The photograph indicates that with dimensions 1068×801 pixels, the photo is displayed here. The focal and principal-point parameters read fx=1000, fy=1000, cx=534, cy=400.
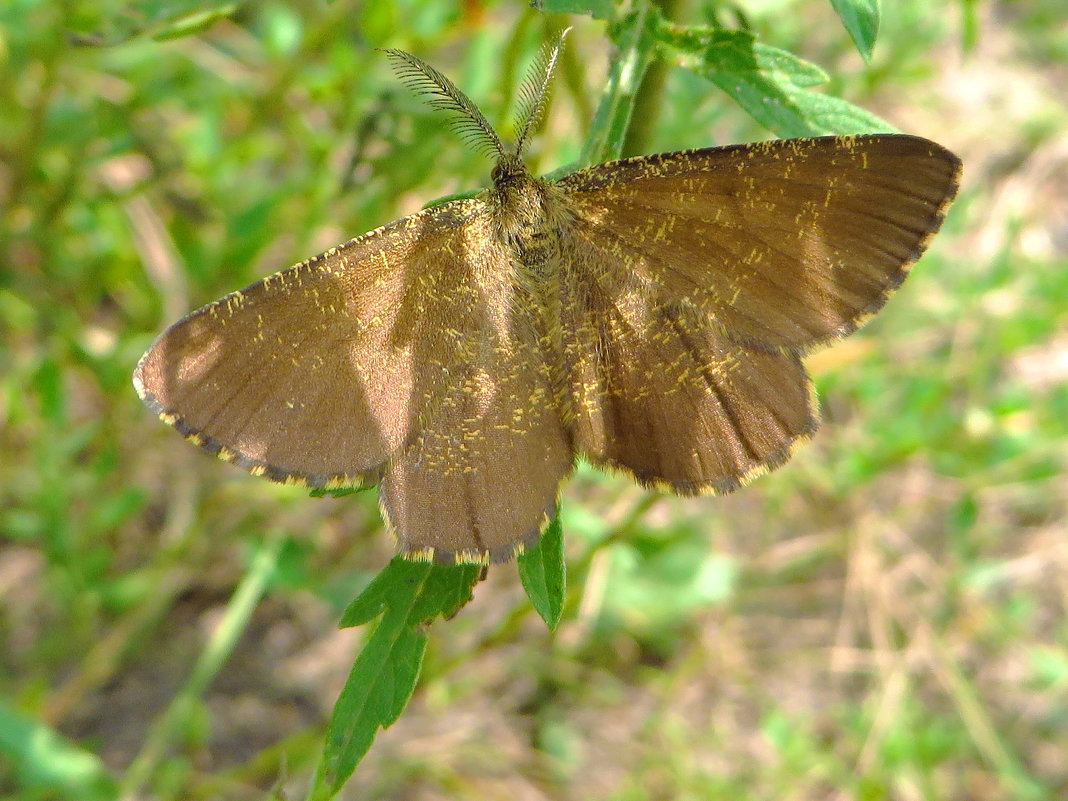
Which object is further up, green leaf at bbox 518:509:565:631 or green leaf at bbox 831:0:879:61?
green leaf at bbox 831:0:879:61

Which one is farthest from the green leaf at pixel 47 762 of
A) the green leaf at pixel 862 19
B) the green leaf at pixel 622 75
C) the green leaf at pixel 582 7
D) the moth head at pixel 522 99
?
the green leaf at pixel 862 19

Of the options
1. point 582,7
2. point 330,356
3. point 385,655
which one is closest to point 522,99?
point 582,7

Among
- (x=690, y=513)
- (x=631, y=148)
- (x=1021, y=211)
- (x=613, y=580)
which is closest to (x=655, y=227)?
(x=631, y=148)

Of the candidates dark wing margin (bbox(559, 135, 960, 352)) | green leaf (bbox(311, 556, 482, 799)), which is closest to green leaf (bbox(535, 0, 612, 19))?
dark wing margin (bbox(559, 135, 960, 352))

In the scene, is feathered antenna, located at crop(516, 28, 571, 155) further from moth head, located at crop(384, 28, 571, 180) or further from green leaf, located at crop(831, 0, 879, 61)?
green leaf, located at crop(831, 0, 879, 61)

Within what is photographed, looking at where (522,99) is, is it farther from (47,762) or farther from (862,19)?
(47,762)

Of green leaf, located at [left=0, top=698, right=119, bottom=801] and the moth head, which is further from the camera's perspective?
green leaf, located at [left=0, top=698, right=119, bottom=801]

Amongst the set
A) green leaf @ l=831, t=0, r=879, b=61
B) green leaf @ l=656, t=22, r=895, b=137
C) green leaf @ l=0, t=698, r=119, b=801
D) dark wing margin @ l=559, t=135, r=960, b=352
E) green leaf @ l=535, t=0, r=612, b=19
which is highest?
green leaf @ l=535, t=0, r=612, b=19
